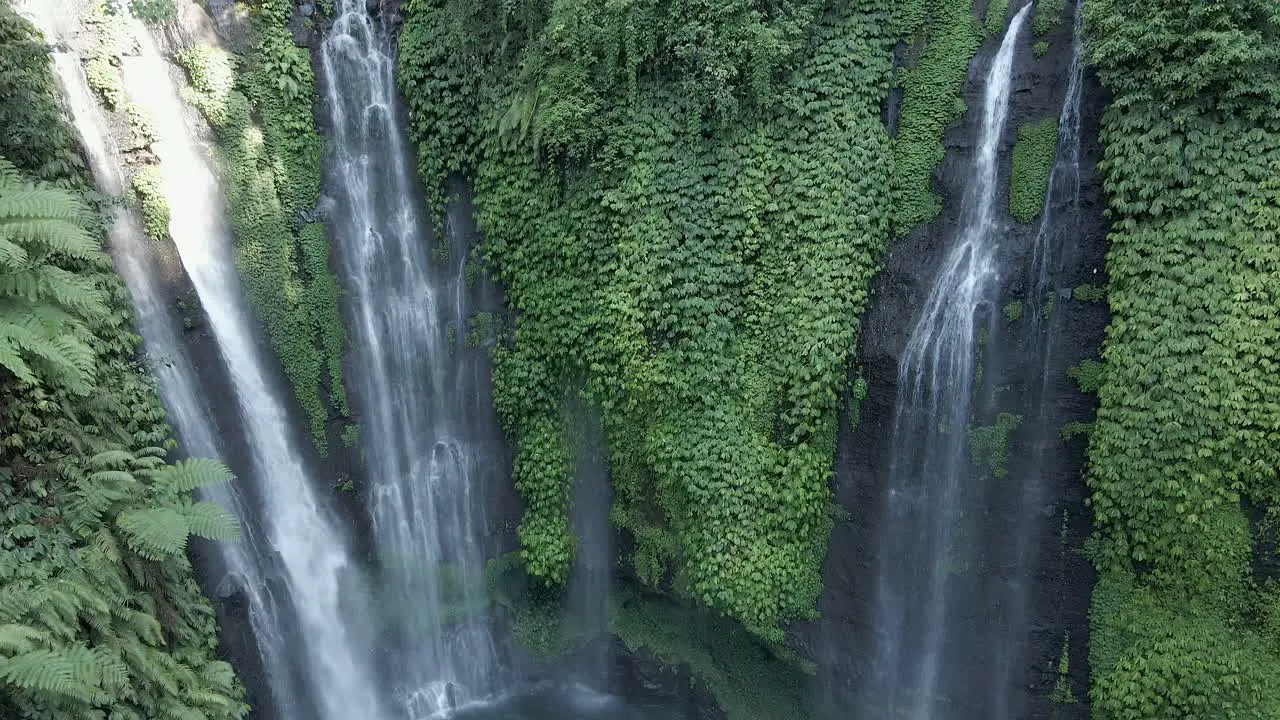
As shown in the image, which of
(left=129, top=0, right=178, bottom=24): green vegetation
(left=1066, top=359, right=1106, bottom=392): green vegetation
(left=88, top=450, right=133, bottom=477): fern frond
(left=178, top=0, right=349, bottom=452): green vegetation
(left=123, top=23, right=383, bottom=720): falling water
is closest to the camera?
(left=88, top=450, right=133, bottom=477): fern frond

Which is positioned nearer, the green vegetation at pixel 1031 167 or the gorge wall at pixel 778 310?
the gorge wall at pixel 778 310

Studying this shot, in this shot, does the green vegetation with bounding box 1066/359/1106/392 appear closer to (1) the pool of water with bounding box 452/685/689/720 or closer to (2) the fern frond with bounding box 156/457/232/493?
(1) the pool of water with bounding box 452/685/689/720

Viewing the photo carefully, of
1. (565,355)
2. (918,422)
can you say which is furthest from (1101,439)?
(565,355)

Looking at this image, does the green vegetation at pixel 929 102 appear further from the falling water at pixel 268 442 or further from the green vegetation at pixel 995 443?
the falling water at pixel 268 442

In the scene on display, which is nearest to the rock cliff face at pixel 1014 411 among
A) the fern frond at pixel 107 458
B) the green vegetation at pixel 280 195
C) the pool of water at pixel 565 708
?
the pool of water at pixel 565 708

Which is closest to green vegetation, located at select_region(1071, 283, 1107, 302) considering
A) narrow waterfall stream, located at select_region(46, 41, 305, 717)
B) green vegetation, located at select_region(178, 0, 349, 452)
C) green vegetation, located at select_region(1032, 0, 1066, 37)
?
green vegetation, located at select_region(1032, 0, 1066, 37)

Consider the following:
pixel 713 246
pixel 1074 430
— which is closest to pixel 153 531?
pixel 713 246
